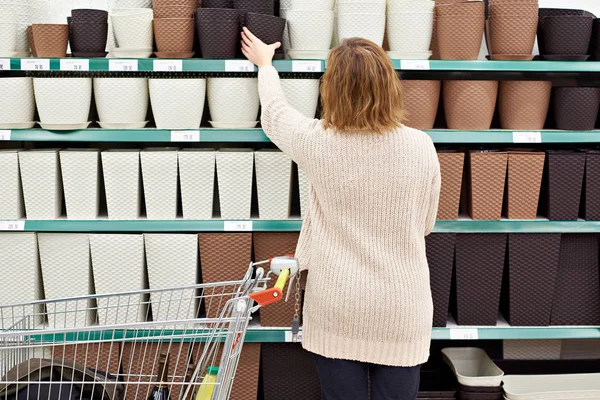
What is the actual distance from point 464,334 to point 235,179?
120 cm

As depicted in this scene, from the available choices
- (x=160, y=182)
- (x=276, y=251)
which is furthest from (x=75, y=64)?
(x=276, y=251)

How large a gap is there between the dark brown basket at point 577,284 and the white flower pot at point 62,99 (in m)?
2.16

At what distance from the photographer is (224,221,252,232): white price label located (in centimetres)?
279

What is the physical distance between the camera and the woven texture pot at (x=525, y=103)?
2809 mm

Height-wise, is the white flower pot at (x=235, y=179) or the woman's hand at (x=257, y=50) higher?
the woman's hand at (x=257, y=50)

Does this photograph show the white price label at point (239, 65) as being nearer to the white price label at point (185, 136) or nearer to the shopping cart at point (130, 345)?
the white price label at point (185, 136)


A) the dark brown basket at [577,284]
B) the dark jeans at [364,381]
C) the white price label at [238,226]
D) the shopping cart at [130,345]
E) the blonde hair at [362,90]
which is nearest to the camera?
the shopping cart at [130,345]

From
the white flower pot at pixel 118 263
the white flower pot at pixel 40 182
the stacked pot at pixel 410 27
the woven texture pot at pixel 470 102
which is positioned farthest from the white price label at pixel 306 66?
the white flower pot at pixel 40 182

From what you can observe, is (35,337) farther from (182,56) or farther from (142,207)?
(182,56)

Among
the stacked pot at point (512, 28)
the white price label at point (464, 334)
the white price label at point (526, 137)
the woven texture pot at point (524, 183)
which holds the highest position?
the stacked pot at point (512, 28)

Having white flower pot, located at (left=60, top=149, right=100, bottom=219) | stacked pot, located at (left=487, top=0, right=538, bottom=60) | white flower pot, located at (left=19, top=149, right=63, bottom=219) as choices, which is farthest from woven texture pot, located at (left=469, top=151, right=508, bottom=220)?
white flower pot, located at (left=19, top=149, right=63, bottom=219)

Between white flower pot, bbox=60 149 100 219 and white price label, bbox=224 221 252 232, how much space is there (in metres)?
0.57

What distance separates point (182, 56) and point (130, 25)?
9.3 inches

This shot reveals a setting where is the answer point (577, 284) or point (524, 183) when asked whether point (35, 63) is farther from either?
point (577, 284)
